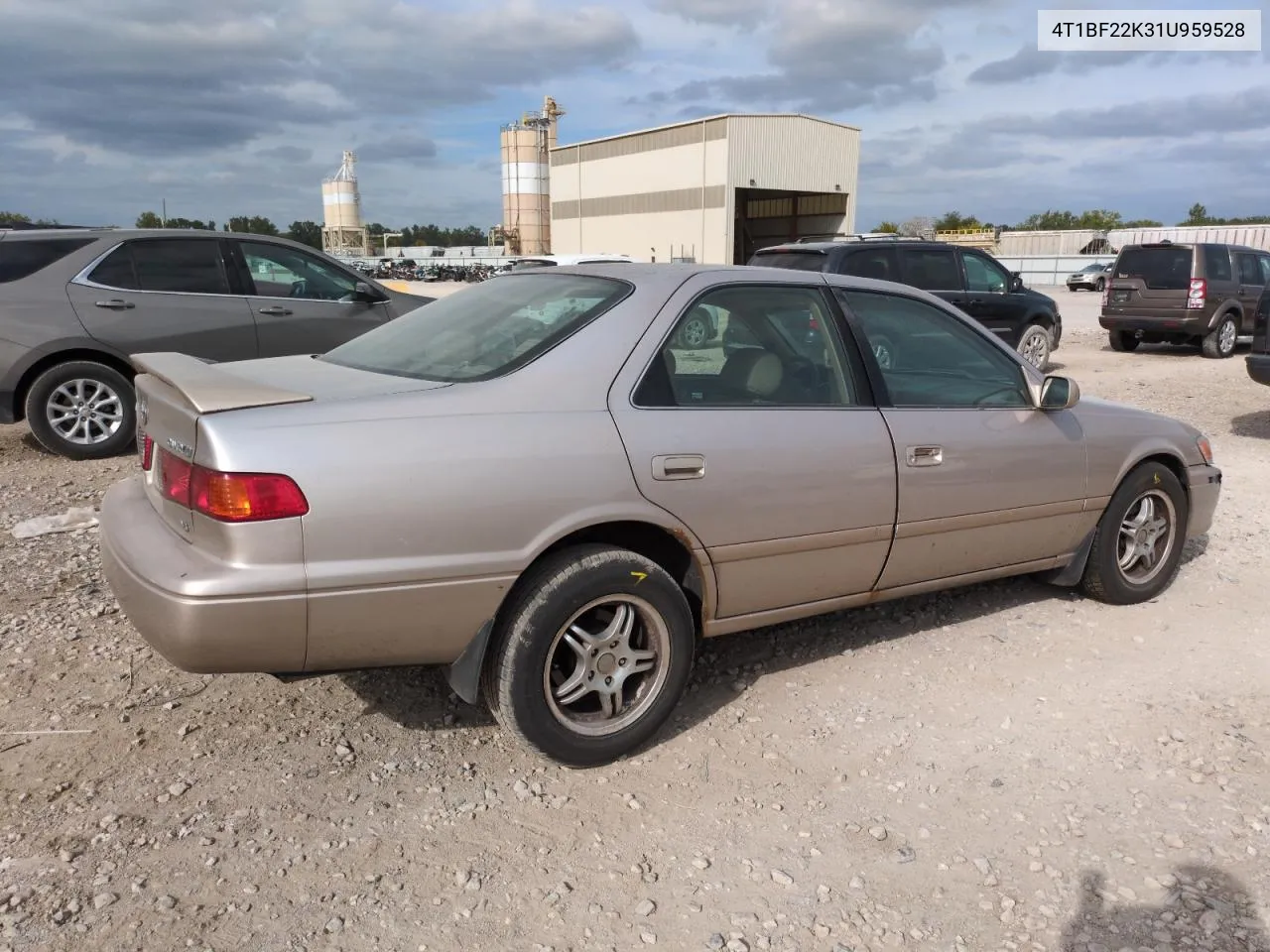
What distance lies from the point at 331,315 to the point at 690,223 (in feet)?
126

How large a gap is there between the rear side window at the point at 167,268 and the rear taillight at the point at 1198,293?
13.5 metres

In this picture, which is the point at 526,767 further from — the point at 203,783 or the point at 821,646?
the point at 821,646

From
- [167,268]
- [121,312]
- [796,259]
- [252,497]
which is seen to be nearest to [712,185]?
[796,259]

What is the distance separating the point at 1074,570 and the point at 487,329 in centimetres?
299

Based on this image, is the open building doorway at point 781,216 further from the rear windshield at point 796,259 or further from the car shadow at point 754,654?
the car shadow at point 754,654

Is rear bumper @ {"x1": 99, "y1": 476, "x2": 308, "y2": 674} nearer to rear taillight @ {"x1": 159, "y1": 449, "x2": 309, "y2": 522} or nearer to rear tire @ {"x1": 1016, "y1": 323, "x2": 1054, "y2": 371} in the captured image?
rear taillight @ {"x1": 159, "y1": 449, "x2": 309, "y2": 522}

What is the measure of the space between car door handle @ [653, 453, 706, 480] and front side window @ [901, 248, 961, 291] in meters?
8.63

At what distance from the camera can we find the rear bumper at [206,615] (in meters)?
2.54

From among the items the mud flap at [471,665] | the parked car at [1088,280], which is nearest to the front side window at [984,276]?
the mud flap at [471,665]

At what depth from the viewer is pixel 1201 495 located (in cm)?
480

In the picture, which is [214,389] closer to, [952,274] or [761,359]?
[761,359]

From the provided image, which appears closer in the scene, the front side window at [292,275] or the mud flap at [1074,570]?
the mud flap at [1074,570]

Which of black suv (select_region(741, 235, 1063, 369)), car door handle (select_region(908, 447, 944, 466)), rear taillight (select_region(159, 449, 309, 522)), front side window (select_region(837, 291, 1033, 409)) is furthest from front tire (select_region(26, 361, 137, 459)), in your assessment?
black suv (select_region(741, 235, 1063, 369))

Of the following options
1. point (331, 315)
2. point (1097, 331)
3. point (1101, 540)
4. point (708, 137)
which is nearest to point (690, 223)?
point (708, 137)
